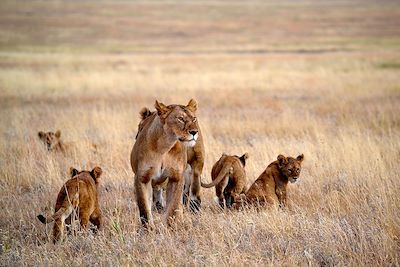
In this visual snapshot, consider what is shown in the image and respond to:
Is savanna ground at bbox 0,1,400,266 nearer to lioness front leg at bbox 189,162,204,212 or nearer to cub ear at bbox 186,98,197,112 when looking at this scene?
lioness front leg at bbox 189,162,204,212

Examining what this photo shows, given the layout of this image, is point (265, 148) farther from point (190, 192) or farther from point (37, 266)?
point (37, 266)

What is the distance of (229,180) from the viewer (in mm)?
8555

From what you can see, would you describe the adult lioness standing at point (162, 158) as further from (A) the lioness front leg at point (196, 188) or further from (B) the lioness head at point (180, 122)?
(A) the lioness front leg at point (196, 188)

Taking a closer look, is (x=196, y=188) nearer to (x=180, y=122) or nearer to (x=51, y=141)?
(x=180, y=122)

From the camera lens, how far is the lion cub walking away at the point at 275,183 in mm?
7969

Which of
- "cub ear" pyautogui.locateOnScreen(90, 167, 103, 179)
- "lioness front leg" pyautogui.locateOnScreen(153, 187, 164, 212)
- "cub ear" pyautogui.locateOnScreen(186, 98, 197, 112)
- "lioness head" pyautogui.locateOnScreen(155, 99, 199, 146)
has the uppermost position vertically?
"cub ear" pyautogui.locateOnScreen(186, 98, 197, 112)

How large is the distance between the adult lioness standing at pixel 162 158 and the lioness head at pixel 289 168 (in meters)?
1.69

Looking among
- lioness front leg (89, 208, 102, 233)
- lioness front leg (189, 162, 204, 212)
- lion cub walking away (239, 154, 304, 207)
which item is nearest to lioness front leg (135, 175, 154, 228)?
lioness front leg (89, 208, 102, 233)

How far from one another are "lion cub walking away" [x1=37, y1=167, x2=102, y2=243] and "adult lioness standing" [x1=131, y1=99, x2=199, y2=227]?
1.72 ft

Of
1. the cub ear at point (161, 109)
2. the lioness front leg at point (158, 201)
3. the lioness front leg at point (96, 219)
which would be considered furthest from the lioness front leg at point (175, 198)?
the lioness front leg at point (158, 201)

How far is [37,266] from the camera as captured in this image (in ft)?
19.4

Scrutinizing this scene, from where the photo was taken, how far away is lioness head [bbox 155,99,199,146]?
6609 mm

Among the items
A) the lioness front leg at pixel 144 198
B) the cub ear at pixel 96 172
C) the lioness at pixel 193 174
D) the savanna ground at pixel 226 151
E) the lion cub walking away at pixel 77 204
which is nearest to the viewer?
the savanna ground at pixel 226 151

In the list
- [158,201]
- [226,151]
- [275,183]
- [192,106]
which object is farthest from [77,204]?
[226,151]
